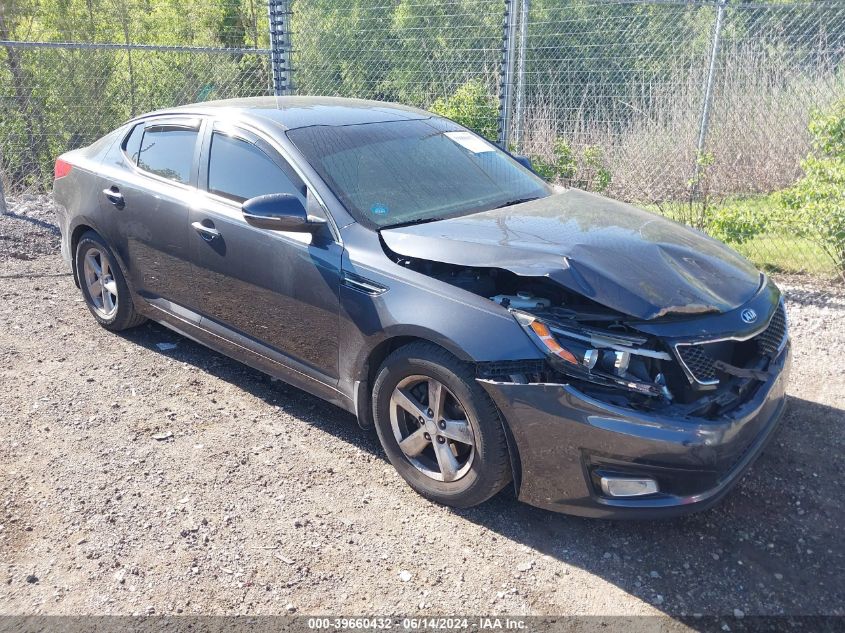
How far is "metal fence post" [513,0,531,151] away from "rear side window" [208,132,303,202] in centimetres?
396

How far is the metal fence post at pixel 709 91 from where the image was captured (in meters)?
7.50

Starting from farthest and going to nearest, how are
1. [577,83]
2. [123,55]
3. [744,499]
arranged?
[123,55] → [577,83] → [744,499]

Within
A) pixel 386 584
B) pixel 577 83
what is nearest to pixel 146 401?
pixel 386 584

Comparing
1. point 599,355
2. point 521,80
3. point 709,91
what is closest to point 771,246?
point 709,91

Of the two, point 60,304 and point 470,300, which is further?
point 60,304

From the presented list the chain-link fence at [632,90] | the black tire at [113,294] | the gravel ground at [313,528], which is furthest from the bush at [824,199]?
the black tire at [113,294]

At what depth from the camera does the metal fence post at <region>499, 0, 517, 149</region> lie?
719cm

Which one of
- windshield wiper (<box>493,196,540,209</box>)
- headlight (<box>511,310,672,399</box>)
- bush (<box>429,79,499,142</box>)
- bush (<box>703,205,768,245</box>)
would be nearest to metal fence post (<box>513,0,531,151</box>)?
bush (<box>429,79,499,142</box>)

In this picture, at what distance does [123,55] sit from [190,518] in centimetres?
1065

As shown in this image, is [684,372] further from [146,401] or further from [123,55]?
[123,55]

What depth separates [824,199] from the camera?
19.8 ft

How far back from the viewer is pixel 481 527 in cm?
332

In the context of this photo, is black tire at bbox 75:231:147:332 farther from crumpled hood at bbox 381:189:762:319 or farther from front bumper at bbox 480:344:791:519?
front bumper at bbox 480:344:791:519

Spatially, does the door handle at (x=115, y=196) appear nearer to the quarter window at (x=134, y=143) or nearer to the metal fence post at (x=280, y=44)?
the quarter window at (x=134, y=143)
